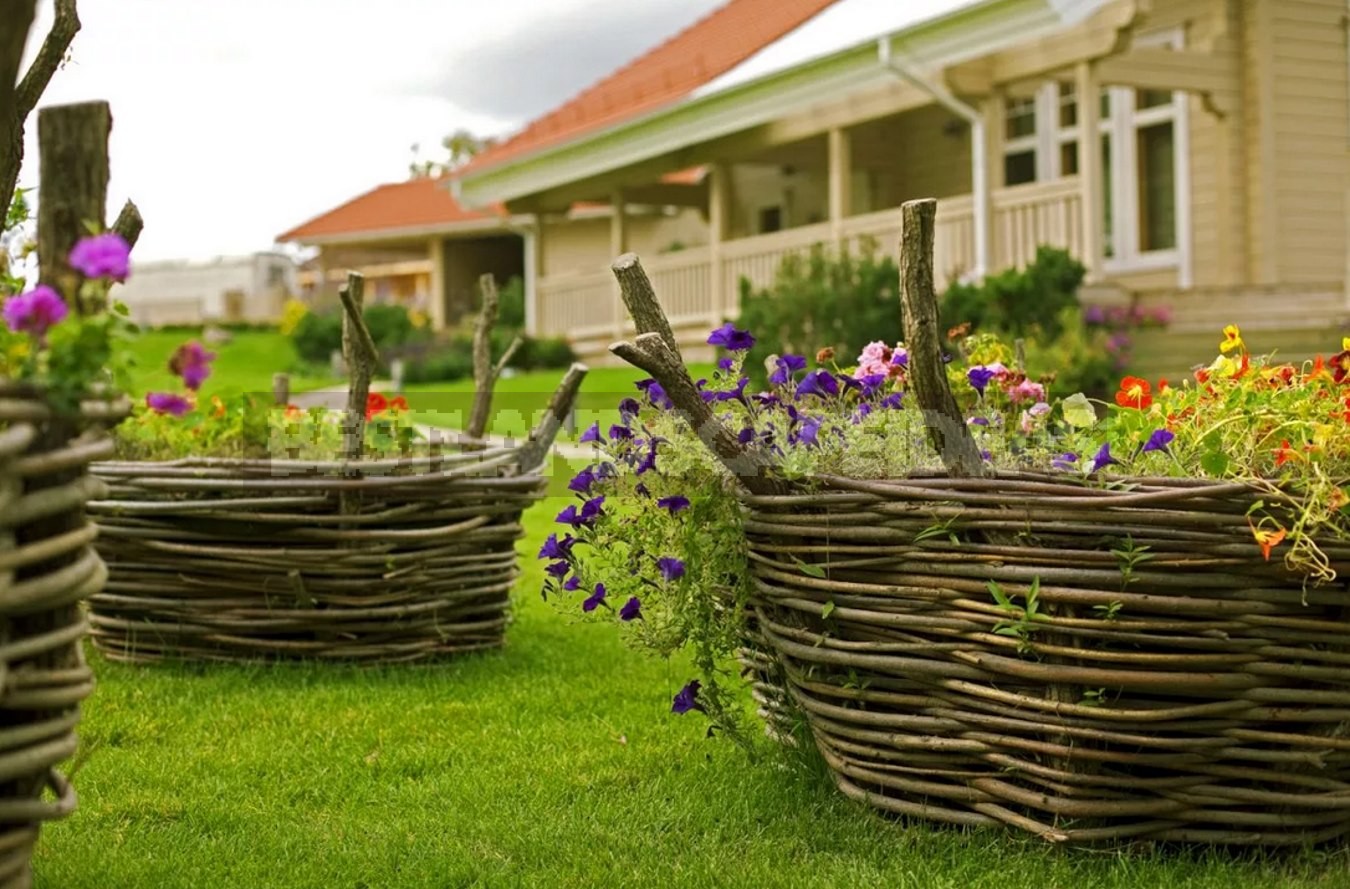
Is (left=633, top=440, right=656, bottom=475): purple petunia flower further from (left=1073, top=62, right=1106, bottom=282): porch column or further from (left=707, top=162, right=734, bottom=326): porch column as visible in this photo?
(left=707, top=162, right=734, bottom=326): porch column

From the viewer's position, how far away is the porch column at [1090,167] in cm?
1111

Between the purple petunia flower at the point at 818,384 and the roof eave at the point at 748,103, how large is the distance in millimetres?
8632

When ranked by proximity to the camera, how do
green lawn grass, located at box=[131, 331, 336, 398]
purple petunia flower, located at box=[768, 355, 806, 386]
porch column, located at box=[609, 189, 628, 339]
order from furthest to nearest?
1. green lawn grass, located at box=[131, 331, 336, 398]
2. porch column, located at box=[609, 189, 628, 339]
3. purple petunia flower, located at box=[768, 355, 806, 386]

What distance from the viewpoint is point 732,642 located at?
298 centimetres

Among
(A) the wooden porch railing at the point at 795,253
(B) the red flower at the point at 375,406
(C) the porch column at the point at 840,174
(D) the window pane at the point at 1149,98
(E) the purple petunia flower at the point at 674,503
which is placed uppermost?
(D) the window pane at the point at 1149,98

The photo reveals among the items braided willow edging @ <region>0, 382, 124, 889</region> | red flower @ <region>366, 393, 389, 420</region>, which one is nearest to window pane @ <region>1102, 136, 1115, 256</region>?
red flower @ <region>366, 393, 389, 420</region>

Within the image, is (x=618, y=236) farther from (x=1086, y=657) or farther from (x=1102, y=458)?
(x=1086, y=657)

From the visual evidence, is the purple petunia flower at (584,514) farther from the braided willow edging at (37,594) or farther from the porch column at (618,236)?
the porch column at (618,236)

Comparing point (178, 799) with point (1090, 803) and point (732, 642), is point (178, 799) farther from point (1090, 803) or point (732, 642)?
point (1090, 803)

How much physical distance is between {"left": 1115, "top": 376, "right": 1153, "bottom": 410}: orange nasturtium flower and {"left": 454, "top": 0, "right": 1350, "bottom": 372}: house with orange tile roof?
8.32 metres

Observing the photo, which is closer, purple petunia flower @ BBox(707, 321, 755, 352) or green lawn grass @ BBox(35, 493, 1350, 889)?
green lawn grass @ BBox(35, 493, 1350, 889)

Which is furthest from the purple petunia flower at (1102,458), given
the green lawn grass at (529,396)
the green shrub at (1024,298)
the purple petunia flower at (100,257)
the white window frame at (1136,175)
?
the white window frame at (1136,175)

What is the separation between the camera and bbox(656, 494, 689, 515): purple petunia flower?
2777mm

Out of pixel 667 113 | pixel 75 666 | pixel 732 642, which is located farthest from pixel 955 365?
pixel 667 113
